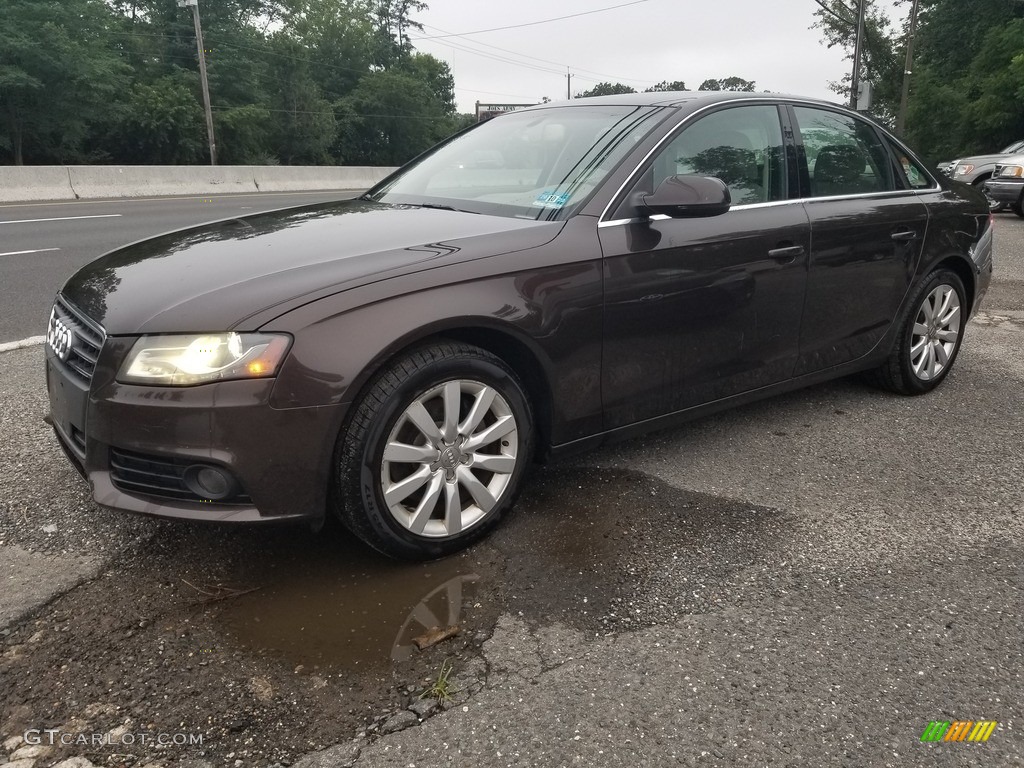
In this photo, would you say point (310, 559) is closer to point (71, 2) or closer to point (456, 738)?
point (456, 738)

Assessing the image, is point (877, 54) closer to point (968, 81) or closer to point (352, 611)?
point (968, 81)

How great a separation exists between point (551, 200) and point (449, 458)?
108cm

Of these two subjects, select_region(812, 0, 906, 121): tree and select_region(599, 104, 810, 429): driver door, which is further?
select_region(812, 0, 906, 121): tree

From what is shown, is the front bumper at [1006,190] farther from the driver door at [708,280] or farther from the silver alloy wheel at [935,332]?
the driver door at [708,280]

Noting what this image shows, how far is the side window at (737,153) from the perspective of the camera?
332 centimetres

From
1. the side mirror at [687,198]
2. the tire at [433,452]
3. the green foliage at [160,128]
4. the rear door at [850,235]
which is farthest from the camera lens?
the green foliage at [160,128]

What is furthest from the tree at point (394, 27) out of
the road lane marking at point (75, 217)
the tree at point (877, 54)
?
the road lane marking at point (75, 217)

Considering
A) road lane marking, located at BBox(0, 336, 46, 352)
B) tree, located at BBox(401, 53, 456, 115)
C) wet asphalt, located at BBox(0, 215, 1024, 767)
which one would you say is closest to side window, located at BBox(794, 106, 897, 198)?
wet asphalt, located at BBox(0, 215, 1024, 767)

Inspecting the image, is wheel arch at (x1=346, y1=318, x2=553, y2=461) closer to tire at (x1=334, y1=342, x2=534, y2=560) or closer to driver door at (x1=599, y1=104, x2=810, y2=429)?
tire at (x1=334, y1=342, x2=534, y2=560)

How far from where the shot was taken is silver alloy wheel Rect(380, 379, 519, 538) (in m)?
2.56

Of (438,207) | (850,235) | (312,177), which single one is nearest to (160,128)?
(312,177)

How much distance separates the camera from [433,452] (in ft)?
8.58

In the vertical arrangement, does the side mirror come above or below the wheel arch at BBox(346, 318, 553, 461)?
above

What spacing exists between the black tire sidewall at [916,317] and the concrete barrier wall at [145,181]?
16.7 meters
